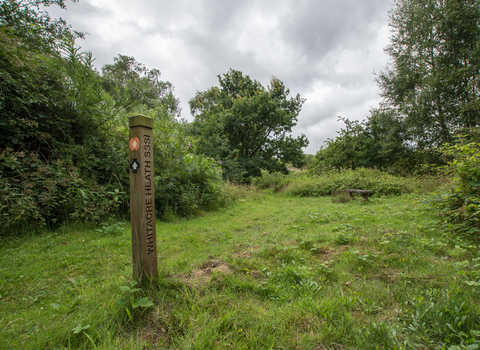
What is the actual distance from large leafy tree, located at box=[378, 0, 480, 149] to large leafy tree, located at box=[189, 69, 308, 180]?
25.1ft

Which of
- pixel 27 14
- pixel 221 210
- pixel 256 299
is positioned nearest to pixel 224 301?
pixel 256 299

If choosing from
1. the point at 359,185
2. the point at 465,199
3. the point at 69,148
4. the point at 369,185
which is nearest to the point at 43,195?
the point at 69,148

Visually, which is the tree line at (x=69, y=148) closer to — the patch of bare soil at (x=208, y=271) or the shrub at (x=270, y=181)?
the patch of bare soil at (x=208, y=271)

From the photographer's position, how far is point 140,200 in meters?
1.98

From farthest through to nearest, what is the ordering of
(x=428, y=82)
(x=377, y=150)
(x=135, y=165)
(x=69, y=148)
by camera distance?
(x=377, y=150) → (x=428, y=82) → (x=69, y=148) → (x=135, y=165)

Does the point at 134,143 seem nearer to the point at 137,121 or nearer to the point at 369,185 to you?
the point at 137,121

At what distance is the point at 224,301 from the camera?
195 cm

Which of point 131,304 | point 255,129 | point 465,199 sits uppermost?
point 255,129

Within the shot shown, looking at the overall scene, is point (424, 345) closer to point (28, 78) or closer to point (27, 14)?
point (28, 78)

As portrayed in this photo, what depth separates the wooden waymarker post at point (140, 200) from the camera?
6.47 ft

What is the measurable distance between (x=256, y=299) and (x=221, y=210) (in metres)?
5.24

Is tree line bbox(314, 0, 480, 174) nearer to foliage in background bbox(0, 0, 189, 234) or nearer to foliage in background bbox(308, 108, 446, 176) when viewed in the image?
foliage in background bbox(308, 108, 446, 176)

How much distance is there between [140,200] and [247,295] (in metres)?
1.38

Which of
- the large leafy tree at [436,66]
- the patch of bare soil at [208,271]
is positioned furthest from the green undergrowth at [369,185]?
the patch of bare soil at [208,271]
